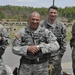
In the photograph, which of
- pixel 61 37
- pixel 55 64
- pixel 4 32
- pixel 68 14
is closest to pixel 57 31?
pixel 61 37

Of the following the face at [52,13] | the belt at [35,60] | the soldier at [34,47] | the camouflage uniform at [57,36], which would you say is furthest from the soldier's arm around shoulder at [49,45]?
the camouflage uniform at [57,36]

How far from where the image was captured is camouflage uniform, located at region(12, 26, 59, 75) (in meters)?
6.20

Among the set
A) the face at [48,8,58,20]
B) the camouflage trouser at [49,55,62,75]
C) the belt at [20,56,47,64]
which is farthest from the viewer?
the camouflage trouser at [49,55,62,75]

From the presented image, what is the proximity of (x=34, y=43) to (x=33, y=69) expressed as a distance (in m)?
0.44

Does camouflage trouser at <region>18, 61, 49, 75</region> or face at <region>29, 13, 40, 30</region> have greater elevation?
face at <region>29, 13, 40, 30</region>

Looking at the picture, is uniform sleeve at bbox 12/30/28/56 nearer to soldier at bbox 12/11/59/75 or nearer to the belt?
soldier at bbox 12/11/59/75

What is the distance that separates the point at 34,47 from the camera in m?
6.14

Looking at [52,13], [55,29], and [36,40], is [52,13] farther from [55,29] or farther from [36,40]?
[36,40]

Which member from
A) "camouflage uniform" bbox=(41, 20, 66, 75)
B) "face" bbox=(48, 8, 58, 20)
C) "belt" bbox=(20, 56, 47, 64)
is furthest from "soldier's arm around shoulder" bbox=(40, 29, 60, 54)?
"camouflage uniform" bbox=(41, 20, 66, 75)

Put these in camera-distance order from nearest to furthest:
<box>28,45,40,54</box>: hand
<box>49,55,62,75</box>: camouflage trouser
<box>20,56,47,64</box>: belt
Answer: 1. <box>28,45,40,54</box>: hand
2. <box>20,56,47,64</box>: belt
3. <box>49,55,62,75</box>: camouflage trouser

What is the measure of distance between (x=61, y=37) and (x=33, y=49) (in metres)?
2.65

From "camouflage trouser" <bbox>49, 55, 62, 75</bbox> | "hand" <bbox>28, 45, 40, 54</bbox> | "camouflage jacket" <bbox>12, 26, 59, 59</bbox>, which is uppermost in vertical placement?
"camouflage jacket" <bbox>12, 26, 59, 59</bbox>

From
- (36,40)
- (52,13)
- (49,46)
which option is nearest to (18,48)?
(36,40)

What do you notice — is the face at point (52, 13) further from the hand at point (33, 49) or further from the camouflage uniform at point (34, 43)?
the hand at point (33, 49)
